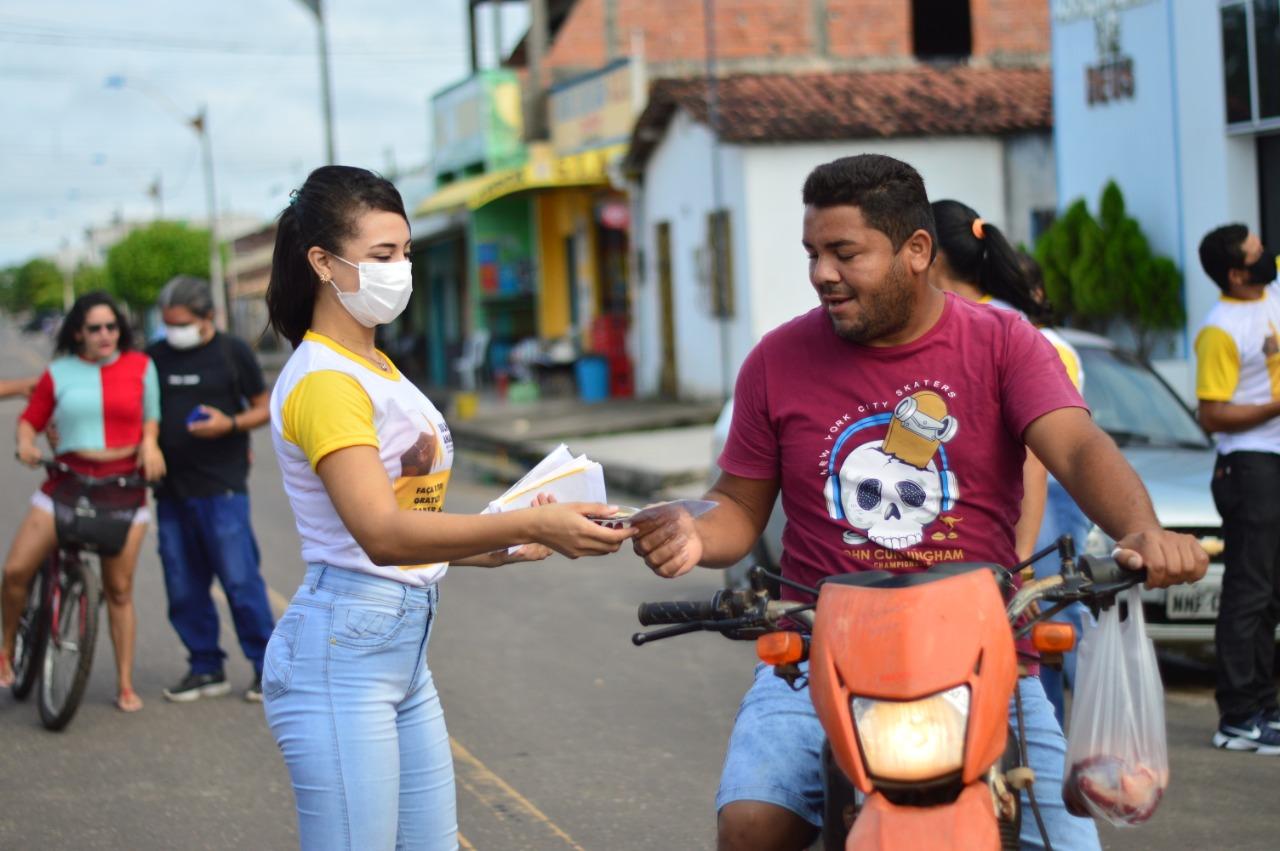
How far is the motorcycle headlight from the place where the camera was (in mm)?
2672

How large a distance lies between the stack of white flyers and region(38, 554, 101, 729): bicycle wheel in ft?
15.2

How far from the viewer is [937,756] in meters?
2.67

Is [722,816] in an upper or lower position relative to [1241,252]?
lower

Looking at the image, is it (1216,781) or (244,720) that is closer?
(1216,781)

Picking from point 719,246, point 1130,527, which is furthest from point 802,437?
point 719,246

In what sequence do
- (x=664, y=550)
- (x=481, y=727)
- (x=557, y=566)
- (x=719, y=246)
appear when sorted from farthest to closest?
(x=719, y=246) → (x=557, y=566) → (x=481, y=727) → (x=664, y=550)

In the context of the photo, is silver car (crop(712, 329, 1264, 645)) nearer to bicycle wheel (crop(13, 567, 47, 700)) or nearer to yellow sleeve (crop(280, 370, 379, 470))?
bicycle wheel (crop(13, 567, 47, 700))

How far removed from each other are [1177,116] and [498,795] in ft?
35.6

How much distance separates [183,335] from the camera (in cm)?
828

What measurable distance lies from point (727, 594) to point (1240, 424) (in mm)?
4086

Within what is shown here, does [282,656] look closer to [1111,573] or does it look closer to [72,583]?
[1111,573]

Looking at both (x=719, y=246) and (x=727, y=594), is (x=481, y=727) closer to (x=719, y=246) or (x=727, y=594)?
(x=727, y=594)

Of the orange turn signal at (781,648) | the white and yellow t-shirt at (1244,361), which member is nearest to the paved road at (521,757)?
the white and yellow t-shirt at (1244,361)

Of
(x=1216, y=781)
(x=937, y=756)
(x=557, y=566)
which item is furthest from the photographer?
(x=557, y=566)
